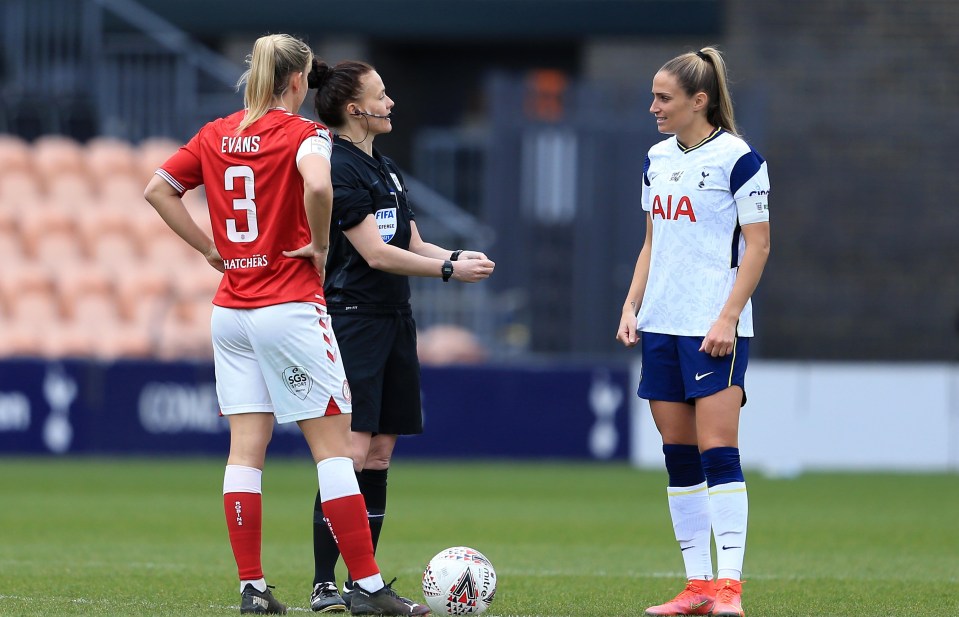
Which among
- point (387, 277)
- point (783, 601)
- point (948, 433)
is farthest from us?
point (948, 433)

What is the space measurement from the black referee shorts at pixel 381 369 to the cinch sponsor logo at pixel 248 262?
541 mm

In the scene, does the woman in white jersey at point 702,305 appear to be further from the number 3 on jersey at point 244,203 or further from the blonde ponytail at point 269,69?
the number 3 on jersey at point 244,203

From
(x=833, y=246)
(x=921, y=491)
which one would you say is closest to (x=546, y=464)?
(x=921, y=491)

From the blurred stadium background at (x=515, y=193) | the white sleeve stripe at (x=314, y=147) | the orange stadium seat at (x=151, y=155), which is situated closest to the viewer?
the white sleeve stripe at (x=314, y=147)

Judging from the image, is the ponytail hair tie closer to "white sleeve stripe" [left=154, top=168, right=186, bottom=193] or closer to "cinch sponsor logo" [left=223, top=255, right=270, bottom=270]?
"white sleeve stripe" [left=154, top=168, right=186, bottom=193]

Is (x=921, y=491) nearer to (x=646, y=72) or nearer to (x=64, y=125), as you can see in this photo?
(x=646, y=72)

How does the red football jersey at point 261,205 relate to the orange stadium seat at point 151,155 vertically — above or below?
below

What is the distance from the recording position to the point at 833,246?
19156 millimetres

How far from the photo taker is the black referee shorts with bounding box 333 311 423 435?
5727 mm

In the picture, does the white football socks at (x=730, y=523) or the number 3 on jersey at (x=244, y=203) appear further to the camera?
the white football socks at (x=730, y=523)

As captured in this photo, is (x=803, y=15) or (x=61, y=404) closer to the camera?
(x=61, y=404)

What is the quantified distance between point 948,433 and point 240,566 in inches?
414

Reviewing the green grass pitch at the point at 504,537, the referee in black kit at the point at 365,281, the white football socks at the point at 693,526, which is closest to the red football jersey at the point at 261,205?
the referee in black kit at the point at 365,281

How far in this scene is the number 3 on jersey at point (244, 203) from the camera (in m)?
5.30
